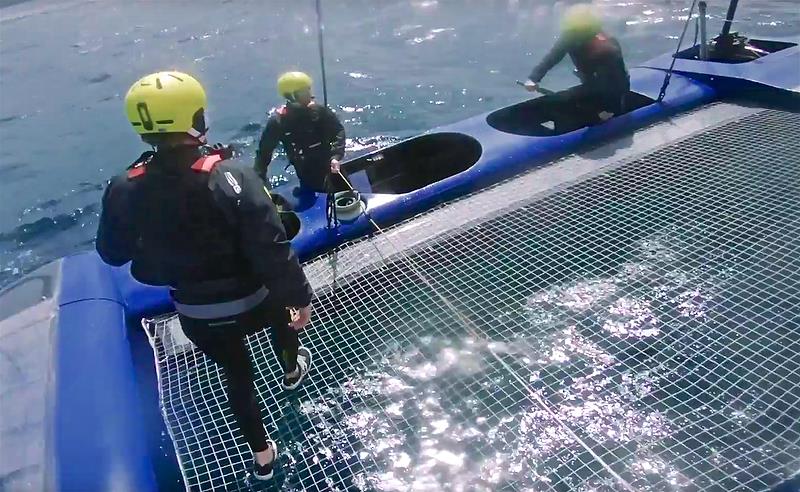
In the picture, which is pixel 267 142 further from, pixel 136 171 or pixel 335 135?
pixel 136 171

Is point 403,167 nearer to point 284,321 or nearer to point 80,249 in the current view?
point 284,321

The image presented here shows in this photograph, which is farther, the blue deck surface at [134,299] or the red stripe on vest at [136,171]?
the blue deck surface at [134,299]

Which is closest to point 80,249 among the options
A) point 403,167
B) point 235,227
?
point 403,167

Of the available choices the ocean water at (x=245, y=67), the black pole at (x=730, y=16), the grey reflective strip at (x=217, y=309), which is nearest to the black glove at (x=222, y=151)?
the grey reflective strip at (x=217, y=309)

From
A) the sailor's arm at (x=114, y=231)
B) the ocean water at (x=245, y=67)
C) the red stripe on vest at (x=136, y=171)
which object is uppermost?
the red stripe on vest at (x=136, y=171)

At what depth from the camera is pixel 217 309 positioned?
2291 millimetres

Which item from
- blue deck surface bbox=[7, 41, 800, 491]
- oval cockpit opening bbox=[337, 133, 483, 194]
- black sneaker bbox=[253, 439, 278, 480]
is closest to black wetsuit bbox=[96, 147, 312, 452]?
black sneaker bbox=[253, 439, 278, 480]

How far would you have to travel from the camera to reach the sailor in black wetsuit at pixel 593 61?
5.53 meters

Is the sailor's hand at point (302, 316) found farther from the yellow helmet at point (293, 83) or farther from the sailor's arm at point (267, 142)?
the yellow helmet at point (293, 83)

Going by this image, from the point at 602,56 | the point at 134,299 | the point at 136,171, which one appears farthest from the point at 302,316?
A: the point at 602,56

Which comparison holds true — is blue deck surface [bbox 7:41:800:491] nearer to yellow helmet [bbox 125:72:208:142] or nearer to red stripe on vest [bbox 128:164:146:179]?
red stripe on vest [bbox 128:164:146:179]

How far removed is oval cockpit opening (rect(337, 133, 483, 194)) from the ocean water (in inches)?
90.9

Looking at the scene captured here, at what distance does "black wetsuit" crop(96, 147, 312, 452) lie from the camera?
6.72 feet

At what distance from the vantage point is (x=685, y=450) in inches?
106
